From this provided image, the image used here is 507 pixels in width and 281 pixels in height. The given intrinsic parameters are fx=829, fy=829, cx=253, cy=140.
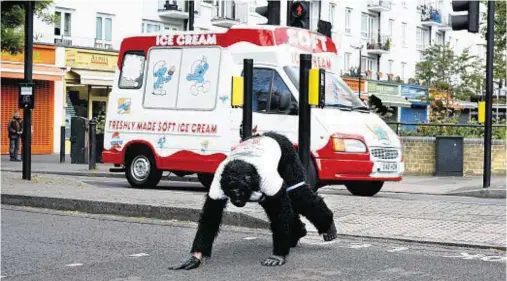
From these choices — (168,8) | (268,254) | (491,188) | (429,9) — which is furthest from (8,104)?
(429,9)

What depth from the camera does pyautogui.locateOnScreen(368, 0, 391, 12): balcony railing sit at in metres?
54.7

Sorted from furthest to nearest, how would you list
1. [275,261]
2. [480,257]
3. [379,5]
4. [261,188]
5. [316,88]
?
1. [379,5]
2. [316,88]
3. [480,257]
4. [275,261]
5. [261,188]

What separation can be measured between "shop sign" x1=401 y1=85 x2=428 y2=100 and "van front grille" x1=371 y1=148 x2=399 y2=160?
42.5 metres

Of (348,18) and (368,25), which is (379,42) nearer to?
(368,25)

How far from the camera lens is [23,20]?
15906mm

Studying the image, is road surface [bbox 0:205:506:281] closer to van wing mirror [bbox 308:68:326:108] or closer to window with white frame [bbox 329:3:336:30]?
van wing mirror [bbox 308:68:326:108]

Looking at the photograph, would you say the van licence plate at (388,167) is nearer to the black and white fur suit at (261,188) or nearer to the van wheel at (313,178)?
the van wheel at (313,178)

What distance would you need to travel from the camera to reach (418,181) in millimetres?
20531

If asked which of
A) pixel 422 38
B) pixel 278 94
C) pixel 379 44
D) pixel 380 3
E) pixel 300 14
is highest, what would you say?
pixel 380 3

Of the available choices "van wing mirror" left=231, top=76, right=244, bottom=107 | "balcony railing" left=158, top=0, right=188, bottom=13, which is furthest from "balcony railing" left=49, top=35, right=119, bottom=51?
"van wing mirror" left=231, top=76, right=244, bottom=107

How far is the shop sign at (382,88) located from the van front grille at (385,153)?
3853 centimetres

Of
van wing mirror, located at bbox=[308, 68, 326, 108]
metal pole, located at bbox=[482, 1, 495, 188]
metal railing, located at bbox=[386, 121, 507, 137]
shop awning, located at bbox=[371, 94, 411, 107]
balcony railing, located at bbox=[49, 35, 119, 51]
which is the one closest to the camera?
van wing mirror, located at bbox=[308, 68, 326, 108]

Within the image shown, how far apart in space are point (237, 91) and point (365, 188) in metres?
4.03

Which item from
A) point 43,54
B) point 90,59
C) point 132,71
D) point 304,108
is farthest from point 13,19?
point 90,59
